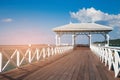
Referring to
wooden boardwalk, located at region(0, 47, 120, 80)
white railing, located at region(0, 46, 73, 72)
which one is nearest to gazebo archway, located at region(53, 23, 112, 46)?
white railing, located at region(0, 46, 73, 72)

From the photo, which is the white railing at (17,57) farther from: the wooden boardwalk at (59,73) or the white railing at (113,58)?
the white railing at (113,58)

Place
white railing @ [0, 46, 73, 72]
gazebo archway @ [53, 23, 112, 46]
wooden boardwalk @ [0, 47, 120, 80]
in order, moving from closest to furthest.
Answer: wooden boardwalk @ [0, 47, 120, 80] < white railing @ [0, 46, 73, 72] < gazebo archway @ [53, 23, 112, 46]

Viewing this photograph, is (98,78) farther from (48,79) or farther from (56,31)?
(56,31)

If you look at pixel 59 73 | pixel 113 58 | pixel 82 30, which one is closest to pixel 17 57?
pixel 59 73

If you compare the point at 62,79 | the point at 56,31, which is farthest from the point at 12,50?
the point at 56,31

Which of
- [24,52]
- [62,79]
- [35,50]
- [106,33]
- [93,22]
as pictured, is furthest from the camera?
[93,22]

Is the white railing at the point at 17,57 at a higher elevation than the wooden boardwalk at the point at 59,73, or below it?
higher

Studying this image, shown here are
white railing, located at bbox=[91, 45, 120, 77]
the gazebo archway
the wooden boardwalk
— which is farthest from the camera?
the gazebo archway

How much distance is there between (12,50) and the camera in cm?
1005

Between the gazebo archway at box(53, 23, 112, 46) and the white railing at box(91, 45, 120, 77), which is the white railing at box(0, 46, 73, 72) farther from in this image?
the gazebo archway at box(53, 23, 112, 46)

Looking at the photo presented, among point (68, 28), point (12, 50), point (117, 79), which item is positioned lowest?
point (117, 79)

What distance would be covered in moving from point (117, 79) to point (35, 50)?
7667mm

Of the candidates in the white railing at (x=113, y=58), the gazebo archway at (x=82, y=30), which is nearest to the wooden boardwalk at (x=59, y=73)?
the white railing at (x=113, y=58)

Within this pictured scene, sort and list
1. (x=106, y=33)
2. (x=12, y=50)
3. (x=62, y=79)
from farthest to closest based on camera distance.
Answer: (x=106, y=33) < (x=12, y=50) < (x=62, y=79)
